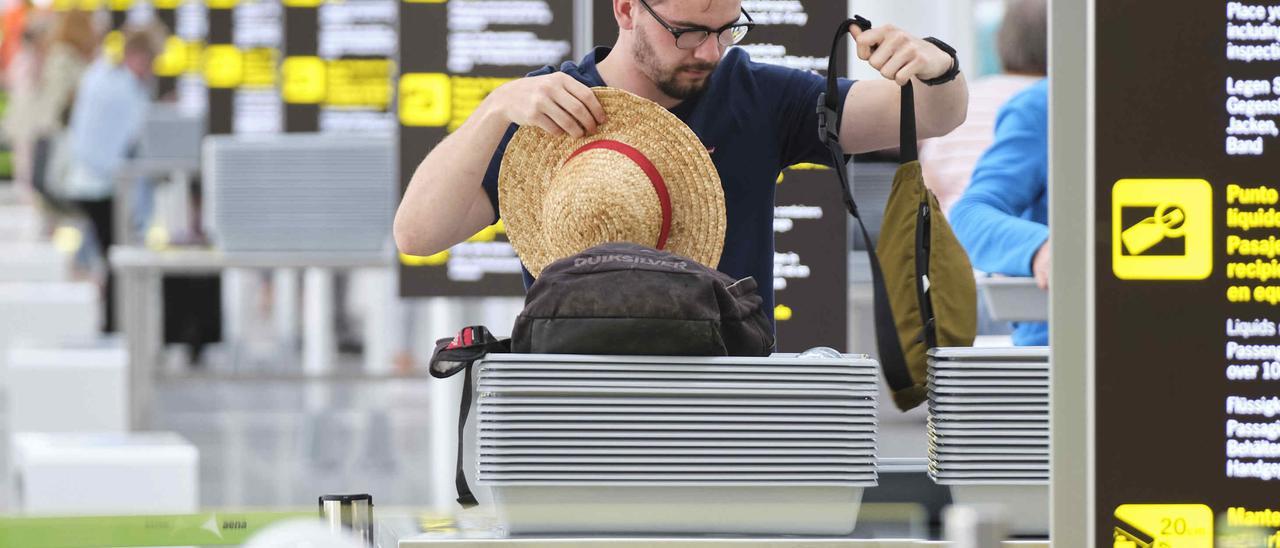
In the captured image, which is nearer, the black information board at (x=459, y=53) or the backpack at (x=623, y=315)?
the backpack at (x=623, y=315)

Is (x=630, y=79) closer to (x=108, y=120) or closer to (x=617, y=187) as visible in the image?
(x=617, y=187)

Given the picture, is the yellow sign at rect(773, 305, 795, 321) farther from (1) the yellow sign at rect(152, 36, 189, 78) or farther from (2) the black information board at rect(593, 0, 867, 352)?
(1) the yellow sign at rect(152, 36, 189, 78)

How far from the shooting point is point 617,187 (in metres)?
1.85

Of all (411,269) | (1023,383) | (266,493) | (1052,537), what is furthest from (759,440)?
(266,493)

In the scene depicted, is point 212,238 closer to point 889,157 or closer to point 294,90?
point 294,90

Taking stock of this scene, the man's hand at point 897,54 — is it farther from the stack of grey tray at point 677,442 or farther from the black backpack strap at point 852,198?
the stack of grey tray at point 677,442

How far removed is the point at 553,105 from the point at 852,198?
345 mm

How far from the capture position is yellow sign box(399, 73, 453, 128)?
4129 mm

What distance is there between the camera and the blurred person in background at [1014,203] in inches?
99.5

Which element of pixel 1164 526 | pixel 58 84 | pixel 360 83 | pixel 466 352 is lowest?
pixel 1164 526

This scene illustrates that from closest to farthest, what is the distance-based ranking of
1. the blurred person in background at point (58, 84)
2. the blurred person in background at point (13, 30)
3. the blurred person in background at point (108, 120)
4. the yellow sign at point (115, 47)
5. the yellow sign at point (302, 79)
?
the yellow sign at point (302, 79) → the blurred person in background at point (108, 120) → the yellow sign at point (115, 47) → the blurred person in background at point (58, 84) → the blurred person in background at point (13, 30)

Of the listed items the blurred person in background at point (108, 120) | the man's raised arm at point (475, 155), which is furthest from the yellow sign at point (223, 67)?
the man's raised arm at point (475, 155)

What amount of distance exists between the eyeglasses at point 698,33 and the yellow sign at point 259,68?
23.6ft

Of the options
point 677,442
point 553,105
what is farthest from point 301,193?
point 677,442
